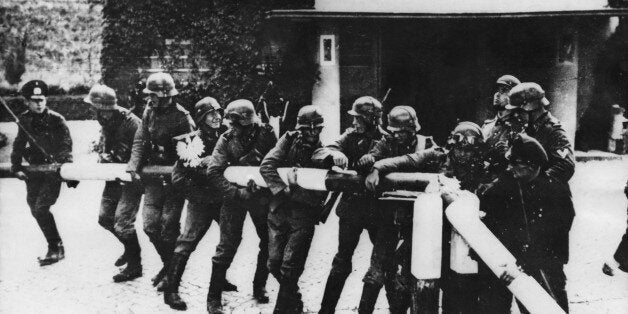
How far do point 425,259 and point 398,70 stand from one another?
9.57 meters

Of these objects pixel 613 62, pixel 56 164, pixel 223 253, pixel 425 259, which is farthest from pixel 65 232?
pixel 613 62

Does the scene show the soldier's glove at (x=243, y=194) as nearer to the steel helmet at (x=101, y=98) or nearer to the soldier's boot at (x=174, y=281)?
the soldier's boot at (x=174, y=281)

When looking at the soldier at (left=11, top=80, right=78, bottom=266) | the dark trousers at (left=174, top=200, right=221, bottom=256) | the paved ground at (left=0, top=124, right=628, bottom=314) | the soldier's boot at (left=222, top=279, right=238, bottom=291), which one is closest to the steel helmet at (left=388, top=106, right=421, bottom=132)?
the paved ground at (left=0, top=124, right=628, bottom=314)

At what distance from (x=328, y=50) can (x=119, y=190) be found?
7458 millimetres

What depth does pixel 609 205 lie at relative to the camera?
27.9 ft

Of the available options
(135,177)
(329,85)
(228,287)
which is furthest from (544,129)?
(329,85)

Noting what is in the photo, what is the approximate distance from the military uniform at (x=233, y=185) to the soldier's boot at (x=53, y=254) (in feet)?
8.30

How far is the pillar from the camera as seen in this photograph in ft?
40.2

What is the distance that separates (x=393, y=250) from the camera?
4148 mm

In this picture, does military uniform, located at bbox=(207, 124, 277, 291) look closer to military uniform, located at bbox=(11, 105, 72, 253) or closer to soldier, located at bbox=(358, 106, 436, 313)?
soldier, located at bbox=(358, 106, 436, 313)

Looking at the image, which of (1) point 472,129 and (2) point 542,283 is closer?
(1) point 472,129

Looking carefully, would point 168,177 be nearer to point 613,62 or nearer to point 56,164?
point 56,164

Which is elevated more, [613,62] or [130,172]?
[613,62]

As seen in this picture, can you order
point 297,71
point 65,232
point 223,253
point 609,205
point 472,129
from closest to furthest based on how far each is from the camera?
point 472,129
point 223,253
point 65,232
point 609,205
point 297,71
